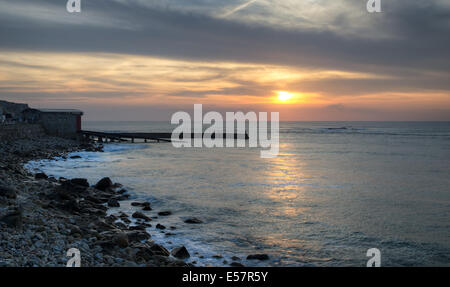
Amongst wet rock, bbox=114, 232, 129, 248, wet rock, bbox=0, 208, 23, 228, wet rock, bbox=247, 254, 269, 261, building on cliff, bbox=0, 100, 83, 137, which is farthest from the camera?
building on cliff, bbox=0, 100, 83, 137

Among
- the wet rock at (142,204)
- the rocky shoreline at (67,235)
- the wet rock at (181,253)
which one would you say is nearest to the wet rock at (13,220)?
the rocky shoreline at (67,235)

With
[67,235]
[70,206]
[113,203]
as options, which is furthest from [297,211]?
[67,235]

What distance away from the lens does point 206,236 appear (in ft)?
38.3

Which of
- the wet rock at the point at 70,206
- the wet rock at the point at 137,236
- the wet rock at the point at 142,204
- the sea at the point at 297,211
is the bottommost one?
the sea at the point at 297,211

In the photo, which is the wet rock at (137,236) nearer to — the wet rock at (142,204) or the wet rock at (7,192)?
the wet rock at (7,192)

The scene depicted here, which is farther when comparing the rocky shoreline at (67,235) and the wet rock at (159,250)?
the wet rock at (159,250)

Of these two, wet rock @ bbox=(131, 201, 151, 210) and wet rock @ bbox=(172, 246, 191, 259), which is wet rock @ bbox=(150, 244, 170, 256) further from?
wet rock @ bbox=(131, 201, 151, 210)

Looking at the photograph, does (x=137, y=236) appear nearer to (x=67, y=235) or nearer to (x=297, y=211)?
(x=67, y=235)

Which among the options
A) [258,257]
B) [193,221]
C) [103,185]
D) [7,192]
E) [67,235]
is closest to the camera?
[67,235]

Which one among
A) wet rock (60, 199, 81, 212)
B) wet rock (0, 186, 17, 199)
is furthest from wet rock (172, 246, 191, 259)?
wet rock (0, 186, 17, 199)

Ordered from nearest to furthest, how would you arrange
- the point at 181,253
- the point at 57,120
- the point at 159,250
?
the point at 159,250 < the point at 181,253 < the point at 57,120

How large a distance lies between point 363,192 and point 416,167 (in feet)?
46.5
